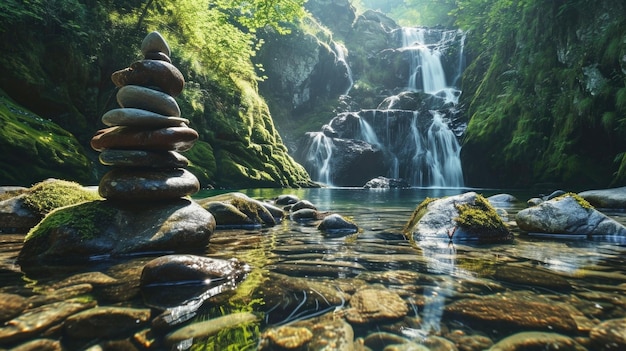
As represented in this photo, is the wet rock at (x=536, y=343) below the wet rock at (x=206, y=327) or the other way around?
the other way around

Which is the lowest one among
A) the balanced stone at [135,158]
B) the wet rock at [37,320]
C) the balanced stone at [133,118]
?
the wet rock at [37,320]

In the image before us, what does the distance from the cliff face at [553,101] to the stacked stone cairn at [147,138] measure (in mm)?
17831

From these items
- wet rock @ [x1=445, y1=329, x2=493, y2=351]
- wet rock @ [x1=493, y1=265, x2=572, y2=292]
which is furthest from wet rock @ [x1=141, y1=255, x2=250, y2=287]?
wet rock @ [x1=493, y1=265, x2=572, y2=292]

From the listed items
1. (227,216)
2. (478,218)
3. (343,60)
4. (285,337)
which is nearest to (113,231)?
(227,216)

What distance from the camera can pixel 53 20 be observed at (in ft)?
52.3

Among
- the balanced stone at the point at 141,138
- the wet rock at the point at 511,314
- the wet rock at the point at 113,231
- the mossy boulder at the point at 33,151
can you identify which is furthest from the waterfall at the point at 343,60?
the wet rock at the point at 511,314

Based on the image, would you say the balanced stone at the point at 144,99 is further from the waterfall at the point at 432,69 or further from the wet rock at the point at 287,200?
the waterfall at the point at 432,69

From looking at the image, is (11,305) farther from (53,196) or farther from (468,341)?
(53,196)

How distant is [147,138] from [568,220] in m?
7.14

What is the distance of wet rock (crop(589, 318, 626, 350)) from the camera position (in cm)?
183

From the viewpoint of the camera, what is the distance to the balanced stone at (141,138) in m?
5.12

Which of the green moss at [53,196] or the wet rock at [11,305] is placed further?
the green moss at [53,196]

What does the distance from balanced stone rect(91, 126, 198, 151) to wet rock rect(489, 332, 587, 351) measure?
4987mm

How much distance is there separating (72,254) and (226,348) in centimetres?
314
